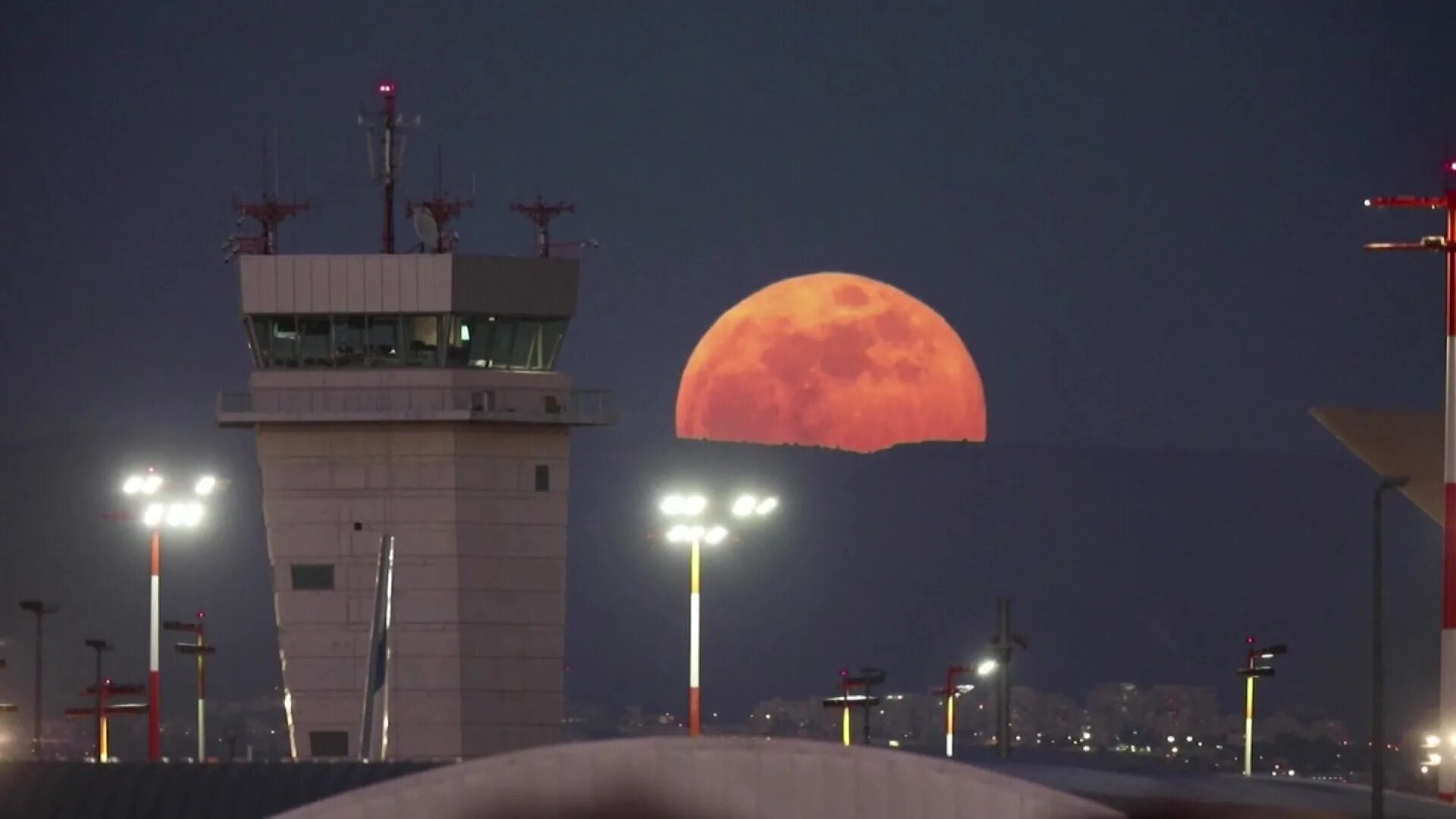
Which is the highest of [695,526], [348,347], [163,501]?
[348,347]

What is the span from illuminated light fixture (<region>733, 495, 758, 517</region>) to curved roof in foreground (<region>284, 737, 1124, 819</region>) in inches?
948

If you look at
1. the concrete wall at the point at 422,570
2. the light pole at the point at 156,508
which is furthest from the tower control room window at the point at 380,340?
the light pole at the point at 156,508

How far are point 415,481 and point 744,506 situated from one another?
2910 cm

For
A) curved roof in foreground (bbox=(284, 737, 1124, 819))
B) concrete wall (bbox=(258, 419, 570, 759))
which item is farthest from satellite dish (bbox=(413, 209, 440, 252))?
curved roof in foreground (bbox=(284, 737, 1124, 819))

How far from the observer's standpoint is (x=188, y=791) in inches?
2211

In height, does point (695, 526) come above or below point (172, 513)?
below

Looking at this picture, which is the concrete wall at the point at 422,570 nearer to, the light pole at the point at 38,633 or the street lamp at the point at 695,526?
A: the light pole at the point at 38,633

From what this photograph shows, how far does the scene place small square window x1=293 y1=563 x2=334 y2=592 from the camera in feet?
322

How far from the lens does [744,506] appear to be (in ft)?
231

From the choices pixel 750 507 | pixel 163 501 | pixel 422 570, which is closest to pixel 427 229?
pixel 422 570

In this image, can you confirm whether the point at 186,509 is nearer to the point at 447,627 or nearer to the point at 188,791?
the point at 447,627

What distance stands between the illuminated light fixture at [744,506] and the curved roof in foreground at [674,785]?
24.1 meters

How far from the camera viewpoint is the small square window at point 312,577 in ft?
322

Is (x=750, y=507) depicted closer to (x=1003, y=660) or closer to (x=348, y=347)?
(x=1003, y=660)
